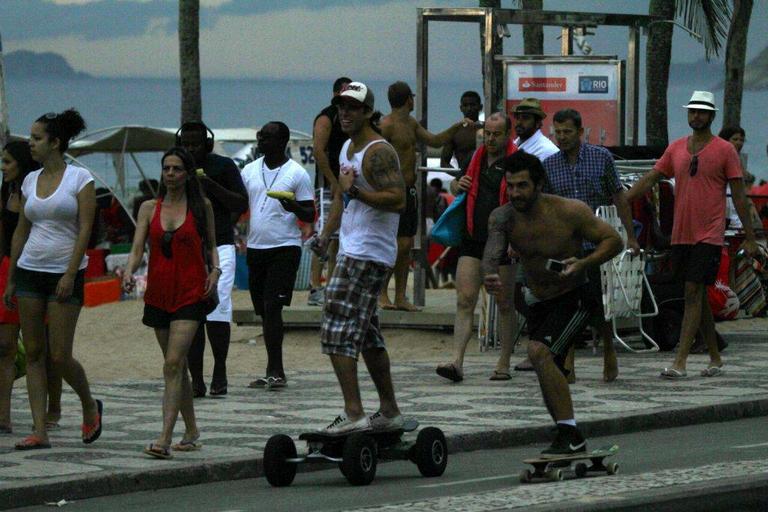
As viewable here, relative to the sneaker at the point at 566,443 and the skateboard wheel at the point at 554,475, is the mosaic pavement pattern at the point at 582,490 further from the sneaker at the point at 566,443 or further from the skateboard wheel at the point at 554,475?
the sneaker at the point at 566,443

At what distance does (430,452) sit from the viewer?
10023 millimetres

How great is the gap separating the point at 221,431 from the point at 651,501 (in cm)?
416

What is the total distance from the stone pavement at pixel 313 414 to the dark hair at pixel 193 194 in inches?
50.0

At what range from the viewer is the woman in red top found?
1049 centimetres

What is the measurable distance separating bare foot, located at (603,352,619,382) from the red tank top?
177 inches

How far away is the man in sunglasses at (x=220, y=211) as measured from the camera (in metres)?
13.4

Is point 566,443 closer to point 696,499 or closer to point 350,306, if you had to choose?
point 350,306

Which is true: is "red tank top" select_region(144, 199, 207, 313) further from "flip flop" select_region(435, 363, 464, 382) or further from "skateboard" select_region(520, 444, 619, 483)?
"flip flop" select_region(435, 363, 464, 382)

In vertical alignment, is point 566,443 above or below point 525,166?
below

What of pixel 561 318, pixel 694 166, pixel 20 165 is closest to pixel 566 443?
pixel 561 318

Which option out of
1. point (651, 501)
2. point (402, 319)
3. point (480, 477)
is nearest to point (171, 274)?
point (480, 477)

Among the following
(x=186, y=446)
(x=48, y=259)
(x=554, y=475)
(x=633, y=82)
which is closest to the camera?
(x=554, y=475)

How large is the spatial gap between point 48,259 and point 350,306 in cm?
194

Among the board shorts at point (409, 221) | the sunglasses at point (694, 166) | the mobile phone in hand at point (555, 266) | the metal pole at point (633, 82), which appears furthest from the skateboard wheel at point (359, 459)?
the metal pole at point (633, 82)
